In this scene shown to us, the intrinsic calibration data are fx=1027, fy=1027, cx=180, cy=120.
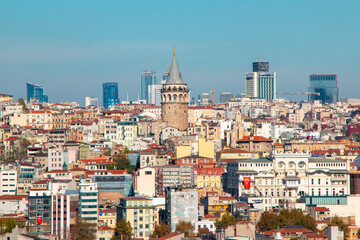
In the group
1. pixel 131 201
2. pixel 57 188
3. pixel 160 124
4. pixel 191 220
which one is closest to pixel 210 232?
pixel 191 220

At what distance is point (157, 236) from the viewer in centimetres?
→ 5331

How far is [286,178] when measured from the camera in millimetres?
64938

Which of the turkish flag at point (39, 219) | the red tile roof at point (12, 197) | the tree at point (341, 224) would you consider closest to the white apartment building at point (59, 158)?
the red tile roof at point (12, 197)

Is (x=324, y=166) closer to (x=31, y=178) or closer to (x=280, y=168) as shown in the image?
(x=280, y=168)

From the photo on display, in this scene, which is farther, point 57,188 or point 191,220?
point 57,188

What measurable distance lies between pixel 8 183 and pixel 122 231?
1917 cm

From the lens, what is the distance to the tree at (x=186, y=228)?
53.5 m

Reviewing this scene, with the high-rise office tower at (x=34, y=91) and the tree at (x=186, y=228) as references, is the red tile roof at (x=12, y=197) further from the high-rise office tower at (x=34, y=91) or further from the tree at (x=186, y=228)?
the high-rise office tower at (x=34, y=91)

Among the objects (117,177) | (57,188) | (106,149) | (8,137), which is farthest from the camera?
(8,137)

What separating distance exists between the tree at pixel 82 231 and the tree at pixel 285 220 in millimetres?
8949

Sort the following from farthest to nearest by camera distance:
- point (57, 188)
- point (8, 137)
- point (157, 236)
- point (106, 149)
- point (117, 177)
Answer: point (8, 137) < point (106, 149) < point (117, 177) < point (57, 188) < point (157, 236)

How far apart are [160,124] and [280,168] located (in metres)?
24.5

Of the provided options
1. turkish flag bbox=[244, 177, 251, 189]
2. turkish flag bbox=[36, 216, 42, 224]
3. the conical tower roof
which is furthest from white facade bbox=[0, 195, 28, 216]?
the conical tower roof

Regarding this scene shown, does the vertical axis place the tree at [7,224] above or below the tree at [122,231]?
above
